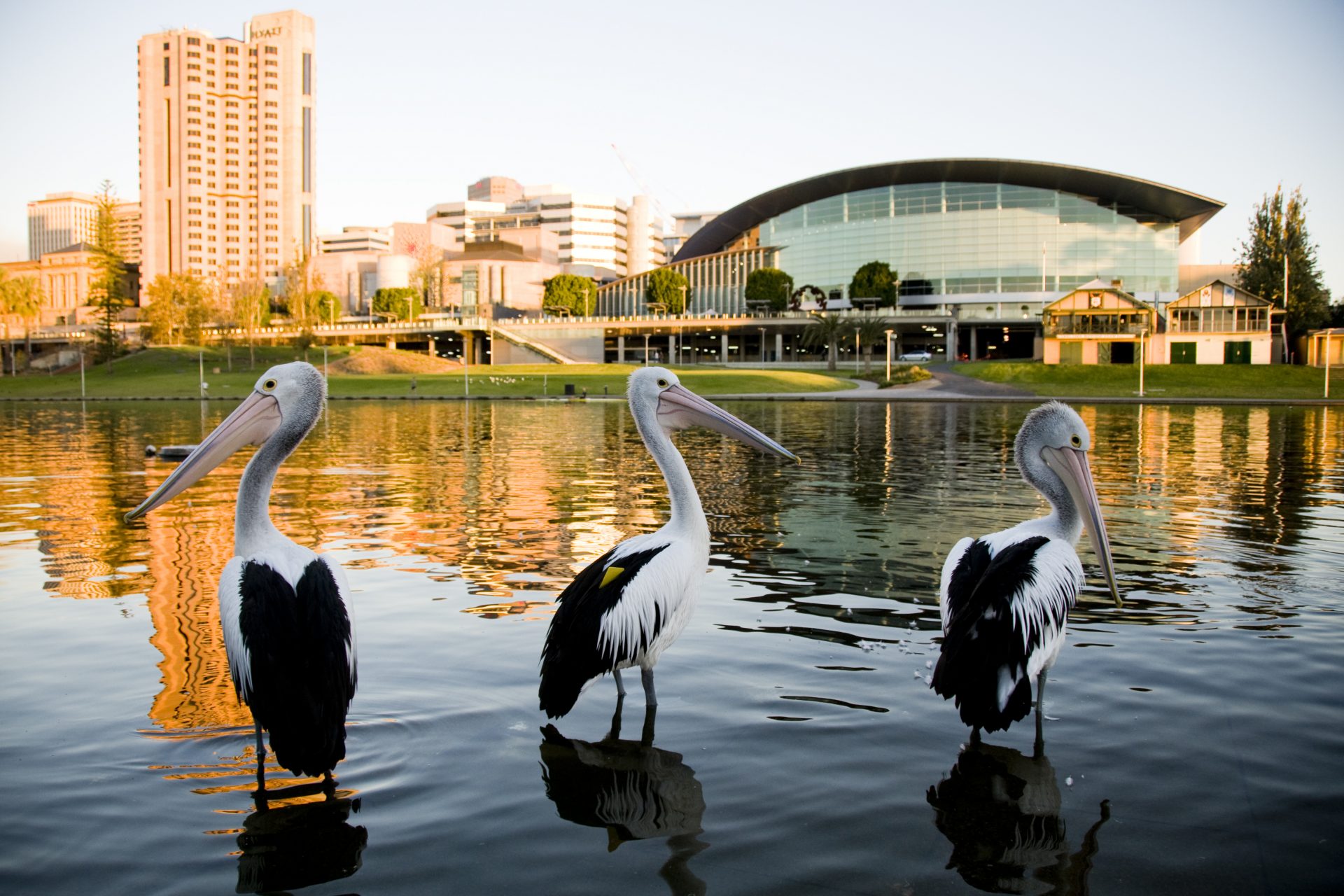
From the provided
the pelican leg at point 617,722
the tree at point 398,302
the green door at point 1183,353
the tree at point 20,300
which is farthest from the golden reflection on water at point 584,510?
the tree at point 398,302

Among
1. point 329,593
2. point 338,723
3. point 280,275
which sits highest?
point 280,275

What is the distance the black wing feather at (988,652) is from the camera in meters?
4.84

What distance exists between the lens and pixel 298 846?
436cm

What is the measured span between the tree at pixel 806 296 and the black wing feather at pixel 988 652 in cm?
11590

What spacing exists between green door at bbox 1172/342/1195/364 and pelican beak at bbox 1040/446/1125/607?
3099 inches

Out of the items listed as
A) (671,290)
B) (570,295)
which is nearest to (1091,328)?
(671,290)

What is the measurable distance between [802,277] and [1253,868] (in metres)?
124

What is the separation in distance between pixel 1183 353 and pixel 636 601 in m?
81.2

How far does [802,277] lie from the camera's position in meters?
125

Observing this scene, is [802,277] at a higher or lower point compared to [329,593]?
higher

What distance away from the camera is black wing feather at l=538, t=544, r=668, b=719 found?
524 centimetres

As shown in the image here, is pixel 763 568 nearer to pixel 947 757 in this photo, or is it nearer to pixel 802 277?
pixel 947 757

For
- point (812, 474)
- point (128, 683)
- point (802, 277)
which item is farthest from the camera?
point (802, 277)

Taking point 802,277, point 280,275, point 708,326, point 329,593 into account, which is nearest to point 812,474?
point 329,593
